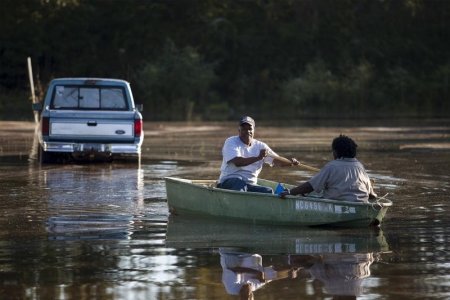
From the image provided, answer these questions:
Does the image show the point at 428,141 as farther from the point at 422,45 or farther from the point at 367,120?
the point at 422,45

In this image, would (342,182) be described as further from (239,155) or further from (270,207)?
(239,155)

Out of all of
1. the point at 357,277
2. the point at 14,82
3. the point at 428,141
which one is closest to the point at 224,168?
the point at 357,277

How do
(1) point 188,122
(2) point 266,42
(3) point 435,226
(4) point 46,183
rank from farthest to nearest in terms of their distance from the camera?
(2) point 266,42 → (1) point 188,122 → (4) point 46,183 → (3) point 435,226

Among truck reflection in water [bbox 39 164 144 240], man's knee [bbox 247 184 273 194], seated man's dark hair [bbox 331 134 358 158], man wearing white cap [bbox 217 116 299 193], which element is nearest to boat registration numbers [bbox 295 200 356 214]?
seated man's dark hair [bbox 331 134 358 158]

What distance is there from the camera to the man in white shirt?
15094mm

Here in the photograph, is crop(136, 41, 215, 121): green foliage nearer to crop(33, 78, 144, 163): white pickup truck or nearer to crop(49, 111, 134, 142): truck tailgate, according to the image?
crop(33, 78, 144, 163): white pickup truck

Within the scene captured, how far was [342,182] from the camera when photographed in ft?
49.5

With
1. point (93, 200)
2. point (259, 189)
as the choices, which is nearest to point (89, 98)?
point (93, 200)

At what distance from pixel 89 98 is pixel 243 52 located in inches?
1888

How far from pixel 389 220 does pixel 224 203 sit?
2224 mm

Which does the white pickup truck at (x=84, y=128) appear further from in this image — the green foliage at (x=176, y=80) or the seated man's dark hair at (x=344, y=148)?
the green foliage at (x=176, y=80)

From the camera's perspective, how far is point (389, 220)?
16344 millimetres

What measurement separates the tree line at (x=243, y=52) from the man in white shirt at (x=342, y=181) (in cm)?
4759

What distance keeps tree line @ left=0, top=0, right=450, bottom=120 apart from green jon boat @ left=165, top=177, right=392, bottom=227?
152 feet
